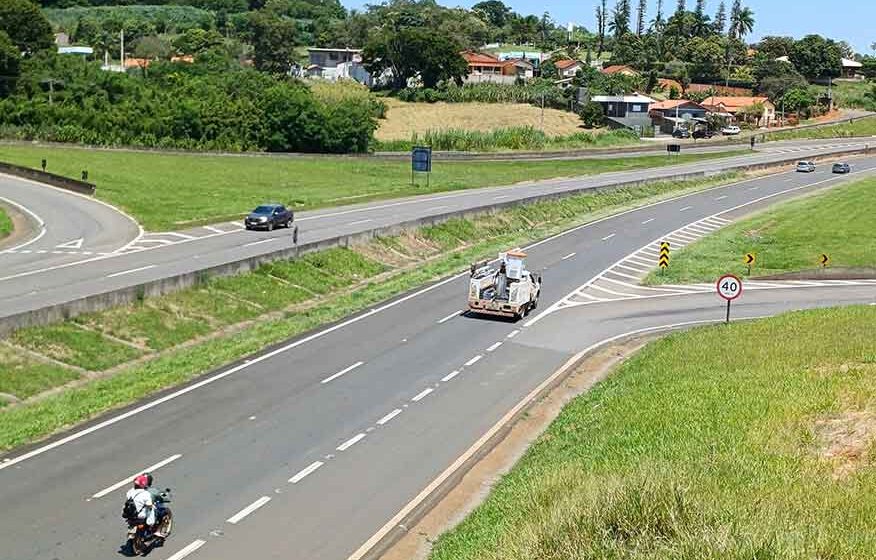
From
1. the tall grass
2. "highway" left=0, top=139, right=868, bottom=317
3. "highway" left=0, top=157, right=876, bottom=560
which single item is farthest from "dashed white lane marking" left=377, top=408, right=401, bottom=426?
the tall grass

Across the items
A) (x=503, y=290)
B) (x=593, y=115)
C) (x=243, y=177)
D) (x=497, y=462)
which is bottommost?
(x=497, y=462)

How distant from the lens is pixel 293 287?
42.3 m

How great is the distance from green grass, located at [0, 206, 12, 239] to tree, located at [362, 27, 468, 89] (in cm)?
11223

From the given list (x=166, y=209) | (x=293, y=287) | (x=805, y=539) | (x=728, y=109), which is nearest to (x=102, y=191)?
(x=166, y=209)

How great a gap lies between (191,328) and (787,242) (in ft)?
130

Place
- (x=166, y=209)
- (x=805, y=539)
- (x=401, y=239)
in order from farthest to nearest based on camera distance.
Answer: (x=166, y=209), (x=401, y=239), (x=805, y=539)

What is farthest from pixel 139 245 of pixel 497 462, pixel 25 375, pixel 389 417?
pixel 497 462

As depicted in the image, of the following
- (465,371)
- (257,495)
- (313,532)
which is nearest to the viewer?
(313,532)

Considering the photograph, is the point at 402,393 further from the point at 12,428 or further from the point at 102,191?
the point at 102,191

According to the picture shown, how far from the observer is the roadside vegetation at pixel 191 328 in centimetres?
2656

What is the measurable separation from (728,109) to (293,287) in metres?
131

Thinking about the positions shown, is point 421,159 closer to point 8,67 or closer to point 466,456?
point 466,456

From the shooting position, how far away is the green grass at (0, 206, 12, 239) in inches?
2001

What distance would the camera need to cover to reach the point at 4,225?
5266 cm
